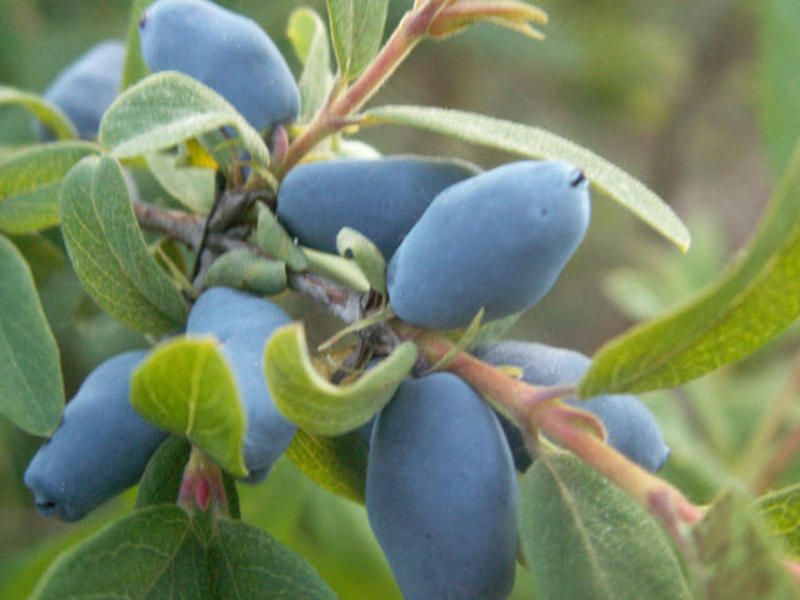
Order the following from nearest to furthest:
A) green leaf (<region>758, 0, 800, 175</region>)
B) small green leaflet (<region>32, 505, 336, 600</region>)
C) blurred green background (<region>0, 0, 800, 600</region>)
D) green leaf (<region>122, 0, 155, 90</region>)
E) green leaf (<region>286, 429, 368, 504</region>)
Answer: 1. small green leaflet (<region>32, 505, 336, 600</region>)
2. green leaf (<region>286, 429, 368, 504</region>)
3. green leaf (<region>122, 0, 155, 90</region>)
4. blurred green background (<region>0, 0, 800, 600</region>)
5. green leaf (<region>758, 0, 800, 175</region>)

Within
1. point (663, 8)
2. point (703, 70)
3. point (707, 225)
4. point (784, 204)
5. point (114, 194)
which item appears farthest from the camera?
point (663, 8)

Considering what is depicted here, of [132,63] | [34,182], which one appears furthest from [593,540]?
[132,63]

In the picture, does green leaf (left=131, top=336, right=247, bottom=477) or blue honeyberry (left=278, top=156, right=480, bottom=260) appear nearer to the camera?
green leaf (left=131, top=336, right=247, bottom=477)

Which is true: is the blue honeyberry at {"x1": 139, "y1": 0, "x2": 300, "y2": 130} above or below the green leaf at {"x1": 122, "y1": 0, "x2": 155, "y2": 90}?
above

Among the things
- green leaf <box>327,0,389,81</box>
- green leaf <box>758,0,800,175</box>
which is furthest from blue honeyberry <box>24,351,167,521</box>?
green leaf <box>758,0,800,175</box>

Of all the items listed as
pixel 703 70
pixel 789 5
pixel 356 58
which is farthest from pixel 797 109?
pixel 703 70

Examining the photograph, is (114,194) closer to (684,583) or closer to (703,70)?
(684,583)

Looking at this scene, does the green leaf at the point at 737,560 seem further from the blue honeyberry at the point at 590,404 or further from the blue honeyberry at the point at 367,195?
the blue honeyberry at the point at 367,195

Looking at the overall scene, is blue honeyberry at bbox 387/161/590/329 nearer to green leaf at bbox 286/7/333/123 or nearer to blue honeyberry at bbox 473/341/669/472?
blue honeyberry at bbox 473/341/669/472
